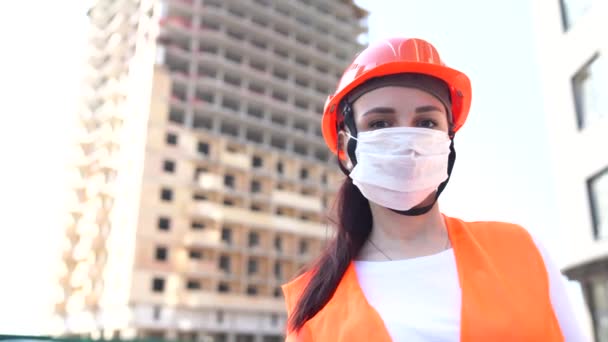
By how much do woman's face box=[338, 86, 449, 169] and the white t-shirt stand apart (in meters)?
0.42

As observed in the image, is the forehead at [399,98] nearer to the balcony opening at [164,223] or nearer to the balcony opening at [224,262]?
the balcony opening at [164,223]

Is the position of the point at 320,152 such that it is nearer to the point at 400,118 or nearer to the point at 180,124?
the point at 180,124

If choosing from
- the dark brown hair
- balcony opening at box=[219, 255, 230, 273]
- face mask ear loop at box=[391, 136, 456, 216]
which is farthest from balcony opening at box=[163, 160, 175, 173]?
face mask ear loop at box=[391, 136, 456, 216]

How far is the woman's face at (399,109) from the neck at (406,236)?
11.4 inches

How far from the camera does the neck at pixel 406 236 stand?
167cm

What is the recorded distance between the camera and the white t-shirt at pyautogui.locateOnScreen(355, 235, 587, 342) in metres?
1.43

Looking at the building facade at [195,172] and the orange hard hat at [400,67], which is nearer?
the orange hard hat at [400,67]

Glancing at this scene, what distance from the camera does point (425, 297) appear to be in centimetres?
151

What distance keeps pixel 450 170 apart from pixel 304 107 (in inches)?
1827

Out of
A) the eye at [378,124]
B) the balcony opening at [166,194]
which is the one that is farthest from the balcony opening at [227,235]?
the eye at [378,124]

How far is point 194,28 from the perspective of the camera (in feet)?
139

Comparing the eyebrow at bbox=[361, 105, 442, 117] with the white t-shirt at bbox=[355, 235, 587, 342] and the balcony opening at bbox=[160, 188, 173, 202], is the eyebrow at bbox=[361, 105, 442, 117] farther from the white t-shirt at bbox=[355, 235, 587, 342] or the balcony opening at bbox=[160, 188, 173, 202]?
the balcony opening at bbox=[160, 188, 173, 202]

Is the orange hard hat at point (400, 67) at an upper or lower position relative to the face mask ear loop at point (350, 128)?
upper

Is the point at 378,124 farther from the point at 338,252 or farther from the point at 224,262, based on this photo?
the point at 224,262
